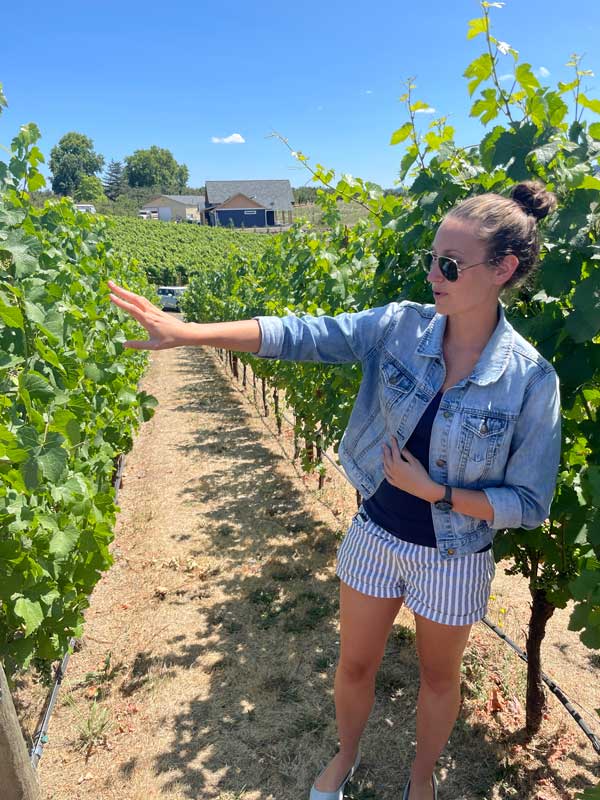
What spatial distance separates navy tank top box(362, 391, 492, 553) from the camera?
166 cm

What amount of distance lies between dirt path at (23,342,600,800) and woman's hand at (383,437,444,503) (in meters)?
1.43

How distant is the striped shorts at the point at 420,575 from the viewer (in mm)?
1693

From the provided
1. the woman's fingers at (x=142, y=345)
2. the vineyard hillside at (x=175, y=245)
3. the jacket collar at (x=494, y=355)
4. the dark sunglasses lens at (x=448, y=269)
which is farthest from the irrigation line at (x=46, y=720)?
the vineyard hillside at (x=175, y=245)

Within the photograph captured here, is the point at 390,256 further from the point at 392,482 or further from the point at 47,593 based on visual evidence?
the point at 47,593

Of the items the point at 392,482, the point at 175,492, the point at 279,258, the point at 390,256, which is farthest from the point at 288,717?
the point at 279,258

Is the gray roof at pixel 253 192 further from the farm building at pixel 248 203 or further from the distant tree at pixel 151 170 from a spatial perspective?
the distant tree at pixel 151 170

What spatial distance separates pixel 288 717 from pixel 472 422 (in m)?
1.90

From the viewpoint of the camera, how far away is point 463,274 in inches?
59.1

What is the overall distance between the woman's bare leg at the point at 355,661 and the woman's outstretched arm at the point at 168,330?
83 cm

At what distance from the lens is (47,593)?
2195 millimetres

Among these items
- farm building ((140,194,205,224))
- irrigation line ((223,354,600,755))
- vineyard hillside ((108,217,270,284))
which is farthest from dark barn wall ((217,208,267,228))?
irrigation line ((223,354,600,755))

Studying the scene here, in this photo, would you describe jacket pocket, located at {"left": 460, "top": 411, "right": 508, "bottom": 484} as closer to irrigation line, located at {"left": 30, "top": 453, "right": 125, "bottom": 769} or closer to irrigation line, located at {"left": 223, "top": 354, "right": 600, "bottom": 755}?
irrigation line, located at {"left": 223, "top": 354, "right": 600, "bottom": 755}

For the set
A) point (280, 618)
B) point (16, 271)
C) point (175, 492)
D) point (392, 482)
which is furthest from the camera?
point (175, 492)

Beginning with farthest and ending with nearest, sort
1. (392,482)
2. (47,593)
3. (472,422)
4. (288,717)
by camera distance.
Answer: (288,717)
(47,593)
(392,482)
(472,422)
